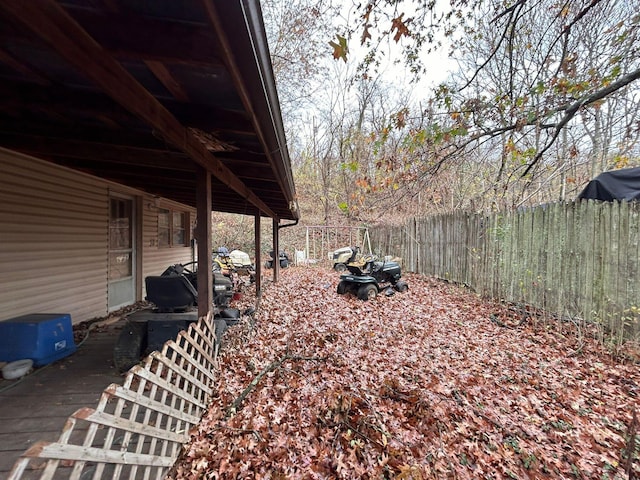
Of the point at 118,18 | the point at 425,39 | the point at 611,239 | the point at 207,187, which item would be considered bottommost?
the point at 611,239

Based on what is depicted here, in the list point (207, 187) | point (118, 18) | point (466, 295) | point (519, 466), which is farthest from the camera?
point (466, 295)

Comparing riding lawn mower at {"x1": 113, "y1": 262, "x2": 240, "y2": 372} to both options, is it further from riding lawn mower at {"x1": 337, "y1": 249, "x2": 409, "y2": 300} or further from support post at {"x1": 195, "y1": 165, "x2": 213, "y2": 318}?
riding lawn mower at {"x1": 337, "y1": 249, "x2": 409, "y2": 300}

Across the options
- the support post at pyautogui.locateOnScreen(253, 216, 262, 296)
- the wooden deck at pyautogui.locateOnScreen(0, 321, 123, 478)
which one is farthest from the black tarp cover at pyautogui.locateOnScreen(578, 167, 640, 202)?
the wooden deck at pyautogui.locateOnScreen(0, 321, 123, 478)

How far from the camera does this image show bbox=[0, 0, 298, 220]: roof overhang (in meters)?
1.15

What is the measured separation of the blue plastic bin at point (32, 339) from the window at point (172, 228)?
384cm

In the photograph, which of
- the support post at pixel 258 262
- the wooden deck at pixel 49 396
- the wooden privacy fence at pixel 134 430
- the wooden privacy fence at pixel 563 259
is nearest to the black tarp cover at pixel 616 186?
the wooden privacy fence at pixel 563 259

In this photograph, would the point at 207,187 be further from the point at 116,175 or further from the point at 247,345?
the point at 116,175

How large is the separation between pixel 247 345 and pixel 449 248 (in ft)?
19.7

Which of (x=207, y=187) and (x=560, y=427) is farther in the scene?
(x=207, y=187)

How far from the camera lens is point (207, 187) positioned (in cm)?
279

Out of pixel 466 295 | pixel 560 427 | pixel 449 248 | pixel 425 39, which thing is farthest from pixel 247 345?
pixel 449 248

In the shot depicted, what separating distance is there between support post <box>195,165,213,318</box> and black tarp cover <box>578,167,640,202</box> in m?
5.31

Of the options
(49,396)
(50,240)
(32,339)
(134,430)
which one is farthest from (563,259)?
(50,240)

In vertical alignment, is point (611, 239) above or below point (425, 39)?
below
